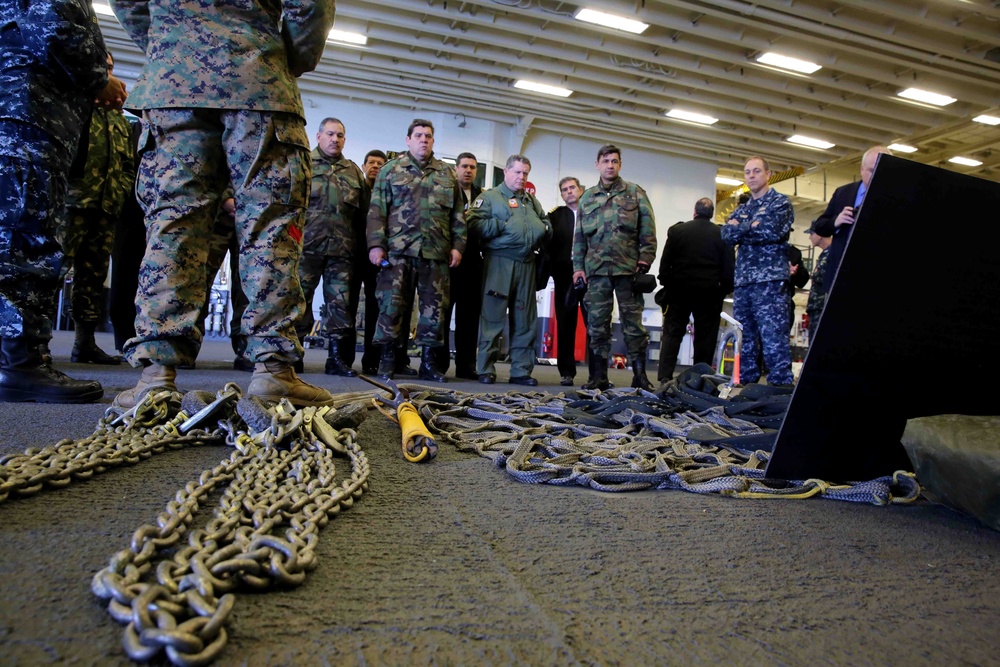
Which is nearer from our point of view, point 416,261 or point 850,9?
point 416,261

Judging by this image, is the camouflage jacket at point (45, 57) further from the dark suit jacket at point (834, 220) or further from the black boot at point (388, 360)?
the dark suit jacket at point (834, 220)

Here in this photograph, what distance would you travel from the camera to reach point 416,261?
13.5ft

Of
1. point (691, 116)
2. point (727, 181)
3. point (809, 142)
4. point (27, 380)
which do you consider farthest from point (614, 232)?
point (727, 181)

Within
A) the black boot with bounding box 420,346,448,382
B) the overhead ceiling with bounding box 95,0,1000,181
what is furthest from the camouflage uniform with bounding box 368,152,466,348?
the overhead ceiling with bounding box 95,0,1000,181

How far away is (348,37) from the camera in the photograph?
920 centimetres

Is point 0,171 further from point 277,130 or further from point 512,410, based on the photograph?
point 512,410

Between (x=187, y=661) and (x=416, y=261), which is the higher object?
(x=416, y=261)

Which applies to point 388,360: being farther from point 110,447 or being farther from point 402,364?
point 110,447

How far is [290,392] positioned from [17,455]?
0.78m

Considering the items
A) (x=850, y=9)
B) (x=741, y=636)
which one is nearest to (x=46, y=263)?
(x=741, y=636)

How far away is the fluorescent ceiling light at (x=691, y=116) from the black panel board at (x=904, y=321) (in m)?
10.6

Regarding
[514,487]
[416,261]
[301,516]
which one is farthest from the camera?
[416,261]

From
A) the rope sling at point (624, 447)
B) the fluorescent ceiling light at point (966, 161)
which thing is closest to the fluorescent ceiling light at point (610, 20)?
the rope sling at point (624, 447)

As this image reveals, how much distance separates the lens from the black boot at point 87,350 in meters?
3.60
